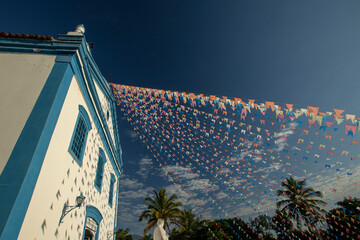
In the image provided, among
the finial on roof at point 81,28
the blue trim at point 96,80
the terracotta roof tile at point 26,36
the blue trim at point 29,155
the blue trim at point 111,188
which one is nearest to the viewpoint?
the blue trim at point 29,155

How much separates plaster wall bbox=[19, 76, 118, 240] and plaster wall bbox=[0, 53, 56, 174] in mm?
790

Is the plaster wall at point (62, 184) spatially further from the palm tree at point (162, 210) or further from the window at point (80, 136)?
the palm tree at point (162, 210)

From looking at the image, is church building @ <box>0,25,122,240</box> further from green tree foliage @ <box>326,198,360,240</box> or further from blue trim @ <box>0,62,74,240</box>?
green tree foliage @ <box>326,198,360,240</box>

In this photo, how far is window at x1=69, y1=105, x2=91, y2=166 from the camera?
6395mm

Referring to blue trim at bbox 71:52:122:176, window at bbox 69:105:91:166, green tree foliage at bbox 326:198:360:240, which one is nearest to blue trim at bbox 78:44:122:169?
blue trim at bbox 71:52:122:176

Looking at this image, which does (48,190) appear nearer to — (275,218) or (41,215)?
(41,215)

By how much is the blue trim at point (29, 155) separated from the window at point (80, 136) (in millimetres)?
1363

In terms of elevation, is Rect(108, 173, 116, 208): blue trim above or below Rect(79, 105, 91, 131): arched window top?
below

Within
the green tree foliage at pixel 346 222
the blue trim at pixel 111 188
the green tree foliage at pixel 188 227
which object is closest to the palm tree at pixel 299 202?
the green tree foliage at pixel 346 222

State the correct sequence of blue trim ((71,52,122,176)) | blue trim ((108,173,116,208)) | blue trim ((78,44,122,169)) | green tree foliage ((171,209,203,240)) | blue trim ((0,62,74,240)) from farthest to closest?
green tree foliage ((171,209,203,240)) < blue trim ((108,173,116,208)) < blue trim ((78,44,122,169)) < blue trim ((71,52,122,176)) < blue trim ((0,62,74,240))

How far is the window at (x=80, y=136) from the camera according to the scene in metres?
6.39

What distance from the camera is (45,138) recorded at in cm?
478

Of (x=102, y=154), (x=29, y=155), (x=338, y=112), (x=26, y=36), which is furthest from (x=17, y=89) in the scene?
(x=338, y=112)

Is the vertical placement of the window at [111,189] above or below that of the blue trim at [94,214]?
above
